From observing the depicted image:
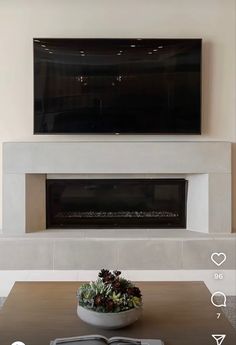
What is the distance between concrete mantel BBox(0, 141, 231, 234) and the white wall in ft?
0.79

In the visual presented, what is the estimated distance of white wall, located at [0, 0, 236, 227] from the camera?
3.74 meters

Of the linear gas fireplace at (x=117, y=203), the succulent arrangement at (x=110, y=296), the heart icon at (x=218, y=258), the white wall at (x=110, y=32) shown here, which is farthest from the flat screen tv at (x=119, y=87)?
the succulent arrangement at (x=110, y=296)

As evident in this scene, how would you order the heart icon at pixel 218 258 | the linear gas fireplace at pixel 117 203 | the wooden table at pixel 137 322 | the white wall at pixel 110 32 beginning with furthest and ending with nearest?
the linear gas fireplace at pixel 117 203, the white wall at pixel 110 32, the heart icon at pixel 218 258, the wooden table at pixel 137 322

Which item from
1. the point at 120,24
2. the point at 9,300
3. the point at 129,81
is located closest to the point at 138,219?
the point at 129,81

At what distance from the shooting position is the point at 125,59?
12.1 ft

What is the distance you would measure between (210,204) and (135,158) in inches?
28.1

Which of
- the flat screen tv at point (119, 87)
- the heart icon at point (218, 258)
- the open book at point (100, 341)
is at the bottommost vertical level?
the heart icon at point (218, 258)

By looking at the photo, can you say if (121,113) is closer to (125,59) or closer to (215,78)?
(125,59)

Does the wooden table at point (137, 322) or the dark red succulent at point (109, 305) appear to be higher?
the dark red succulent at point (109, 305)

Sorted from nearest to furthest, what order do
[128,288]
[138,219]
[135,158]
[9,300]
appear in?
[128,288], [9,300], [135,158], [138,219]

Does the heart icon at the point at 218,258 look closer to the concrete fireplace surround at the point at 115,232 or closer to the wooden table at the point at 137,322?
the concrete fireplace surround at the point at 115,232

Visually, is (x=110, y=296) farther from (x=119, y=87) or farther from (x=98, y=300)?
(x=119, y=87)

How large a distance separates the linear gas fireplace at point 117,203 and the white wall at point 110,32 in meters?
0.50

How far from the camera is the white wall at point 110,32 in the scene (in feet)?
12.3
